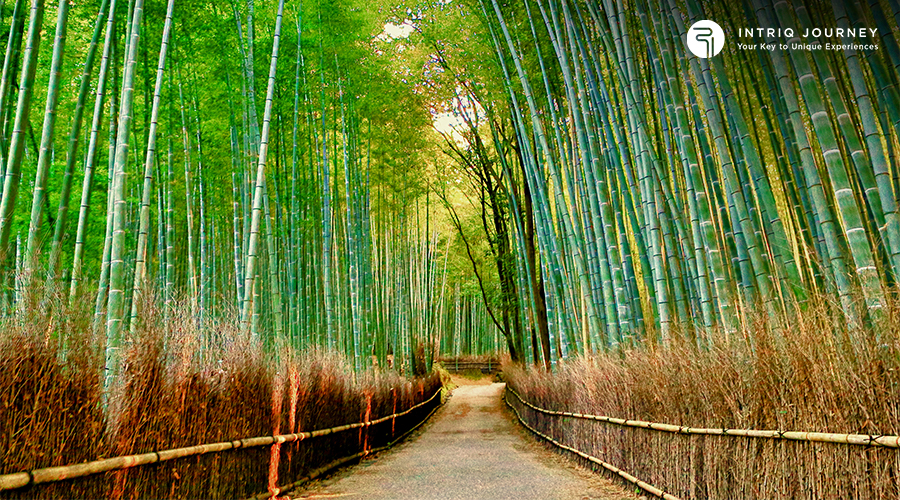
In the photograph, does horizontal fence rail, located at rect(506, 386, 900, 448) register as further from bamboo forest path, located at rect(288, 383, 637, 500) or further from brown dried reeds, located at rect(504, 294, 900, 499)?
bamboo forest path, located at rect(288, 383, 637, 500)

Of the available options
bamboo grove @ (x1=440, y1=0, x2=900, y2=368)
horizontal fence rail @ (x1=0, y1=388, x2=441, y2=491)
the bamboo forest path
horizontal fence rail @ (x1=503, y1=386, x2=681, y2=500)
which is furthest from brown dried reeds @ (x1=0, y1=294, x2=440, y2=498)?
bamboo grove @ (x1=440, y1=0, x2=900, y2=368)

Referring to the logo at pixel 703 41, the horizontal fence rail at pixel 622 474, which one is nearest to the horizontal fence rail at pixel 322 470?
the horizontal fence rail at pixel 622 474

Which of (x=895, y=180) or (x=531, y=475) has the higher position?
(x=895, y=180)

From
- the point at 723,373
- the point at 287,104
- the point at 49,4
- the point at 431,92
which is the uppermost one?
the point at 431,92

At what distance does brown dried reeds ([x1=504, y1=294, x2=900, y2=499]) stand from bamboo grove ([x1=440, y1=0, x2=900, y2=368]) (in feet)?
0.32

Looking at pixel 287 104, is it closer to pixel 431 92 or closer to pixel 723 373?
pixel 431 92

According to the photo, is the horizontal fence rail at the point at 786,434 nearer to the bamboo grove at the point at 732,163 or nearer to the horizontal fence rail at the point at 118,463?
the bamboo grove at the point at 732,163

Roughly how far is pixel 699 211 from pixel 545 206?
3.01m

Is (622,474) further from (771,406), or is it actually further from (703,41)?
(703,41)

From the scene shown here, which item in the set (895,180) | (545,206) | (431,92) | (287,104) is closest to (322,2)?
(287,104)

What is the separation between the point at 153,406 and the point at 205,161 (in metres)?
4.54

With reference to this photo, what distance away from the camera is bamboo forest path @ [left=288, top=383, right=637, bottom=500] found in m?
3.80

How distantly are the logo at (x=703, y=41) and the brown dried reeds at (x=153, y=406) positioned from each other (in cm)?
250

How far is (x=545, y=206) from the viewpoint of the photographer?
614 cm
